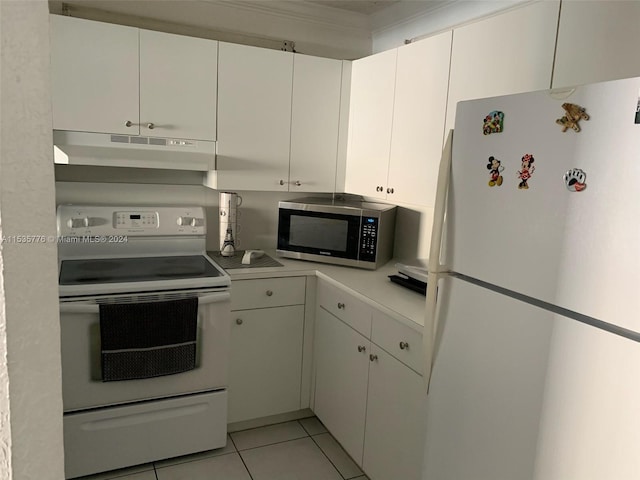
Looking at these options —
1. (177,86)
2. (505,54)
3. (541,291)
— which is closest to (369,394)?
(541,291)

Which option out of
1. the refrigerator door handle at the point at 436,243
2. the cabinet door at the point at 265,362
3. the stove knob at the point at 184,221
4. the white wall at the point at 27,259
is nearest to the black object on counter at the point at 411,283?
the cabinet door at the point at 265,362

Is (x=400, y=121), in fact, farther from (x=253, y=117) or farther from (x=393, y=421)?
(x=393, y=421)

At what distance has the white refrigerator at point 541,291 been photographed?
3.20 ft

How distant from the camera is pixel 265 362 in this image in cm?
266

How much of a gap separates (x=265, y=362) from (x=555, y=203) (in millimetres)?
1898

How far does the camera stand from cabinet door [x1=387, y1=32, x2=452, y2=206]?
221 cm

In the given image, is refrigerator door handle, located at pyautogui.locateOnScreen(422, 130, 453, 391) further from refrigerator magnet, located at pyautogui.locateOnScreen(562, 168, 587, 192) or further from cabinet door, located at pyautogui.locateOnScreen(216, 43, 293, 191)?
cabinet door, located at pyautogui.locateOnScreen(216, 43, 293, 191)

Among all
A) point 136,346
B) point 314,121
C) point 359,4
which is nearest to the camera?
point 136,346

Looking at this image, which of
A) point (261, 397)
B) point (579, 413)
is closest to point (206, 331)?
point (261, 397)

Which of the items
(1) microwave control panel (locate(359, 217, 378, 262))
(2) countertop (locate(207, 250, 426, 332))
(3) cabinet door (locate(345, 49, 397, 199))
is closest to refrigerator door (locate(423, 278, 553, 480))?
(2) countertop (locate(207, 250, 426, 332))

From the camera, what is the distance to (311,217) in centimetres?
279

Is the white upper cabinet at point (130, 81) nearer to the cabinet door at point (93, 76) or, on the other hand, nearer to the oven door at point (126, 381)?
the cabinet door at point (93, 76)

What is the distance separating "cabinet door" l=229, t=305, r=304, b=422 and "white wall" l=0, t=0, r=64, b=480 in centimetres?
210

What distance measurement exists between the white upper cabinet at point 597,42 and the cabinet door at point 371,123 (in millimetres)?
999
